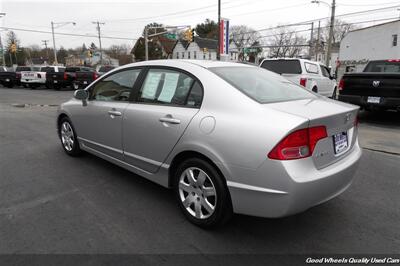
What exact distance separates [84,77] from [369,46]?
1287 inches

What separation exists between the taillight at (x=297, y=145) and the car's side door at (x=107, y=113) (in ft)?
6.84

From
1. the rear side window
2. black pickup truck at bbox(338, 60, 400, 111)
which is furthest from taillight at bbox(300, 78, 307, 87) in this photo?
black pickup truck at bbox(338, 60, 400, 111)

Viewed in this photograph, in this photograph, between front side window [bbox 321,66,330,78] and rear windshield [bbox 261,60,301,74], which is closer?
rear windshield [bbox 261,60,301,74]

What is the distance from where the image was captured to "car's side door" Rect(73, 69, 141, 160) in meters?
3.79

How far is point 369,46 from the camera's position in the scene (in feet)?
118

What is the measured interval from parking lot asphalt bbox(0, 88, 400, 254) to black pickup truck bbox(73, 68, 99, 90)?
16.5 m

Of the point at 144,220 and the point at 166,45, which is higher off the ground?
the point at 166,45

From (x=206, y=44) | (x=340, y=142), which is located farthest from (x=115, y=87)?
(x=206, y=44)

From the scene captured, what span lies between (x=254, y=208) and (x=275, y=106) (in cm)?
92

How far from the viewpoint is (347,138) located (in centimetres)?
297

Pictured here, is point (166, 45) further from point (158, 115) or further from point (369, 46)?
point (158, 115)

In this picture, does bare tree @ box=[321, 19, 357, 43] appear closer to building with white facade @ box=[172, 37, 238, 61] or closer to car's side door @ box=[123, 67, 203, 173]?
building with white facade @ box=[172, 37, 238, 61]

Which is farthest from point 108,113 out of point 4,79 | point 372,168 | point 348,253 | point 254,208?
point 4,79

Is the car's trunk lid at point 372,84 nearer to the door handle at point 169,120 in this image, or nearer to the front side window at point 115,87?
the front side window at point 115,87
